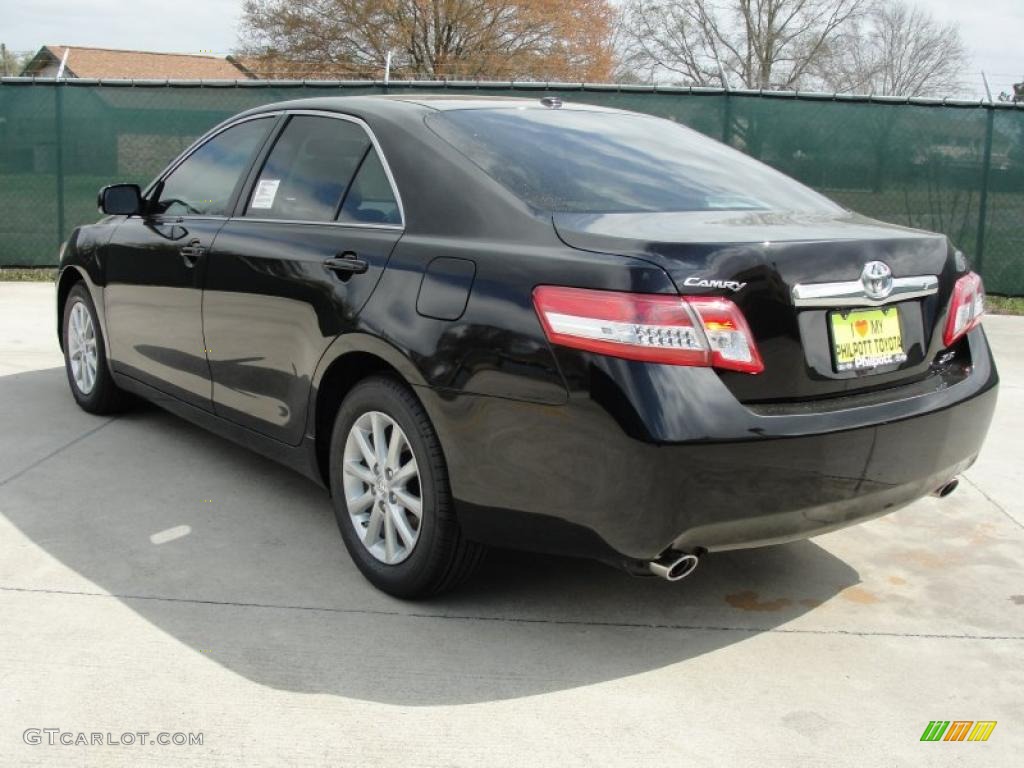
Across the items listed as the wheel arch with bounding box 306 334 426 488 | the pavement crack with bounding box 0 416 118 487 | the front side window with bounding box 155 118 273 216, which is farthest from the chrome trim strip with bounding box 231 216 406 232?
the pavement crack with bounding box 0 416 118 487

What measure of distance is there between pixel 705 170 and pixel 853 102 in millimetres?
7552

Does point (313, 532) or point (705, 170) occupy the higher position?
point (705, 170)

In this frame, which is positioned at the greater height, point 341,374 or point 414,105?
point 414,105

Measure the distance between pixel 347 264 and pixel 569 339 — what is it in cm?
104

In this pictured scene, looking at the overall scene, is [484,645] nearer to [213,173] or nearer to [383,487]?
[383,487]

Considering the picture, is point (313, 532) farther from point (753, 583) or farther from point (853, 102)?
point (853, 102)

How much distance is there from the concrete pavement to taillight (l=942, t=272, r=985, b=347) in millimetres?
891

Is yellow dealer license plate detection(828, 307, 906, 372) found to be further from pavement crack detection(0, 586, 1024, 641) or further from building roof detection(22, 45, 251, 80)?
building roof detection(22, 45, 251, 80)

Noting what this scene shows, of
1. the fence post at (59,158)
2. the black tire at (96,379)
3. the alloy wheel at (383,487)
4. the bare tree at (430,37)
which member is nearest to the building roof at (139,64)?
the bare tree at (430,37)

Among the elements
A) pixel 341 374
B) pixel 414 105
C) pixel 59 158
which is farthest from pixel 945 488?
pixel 59 158

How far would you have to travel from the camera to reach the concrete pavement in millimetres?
2734

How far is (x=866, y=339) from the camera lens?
3029 mm

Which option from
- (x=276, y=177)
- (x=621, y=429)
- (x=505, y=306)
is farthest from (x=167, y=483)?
(x=621, y=429)

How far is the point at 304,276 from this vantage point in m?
3.75
